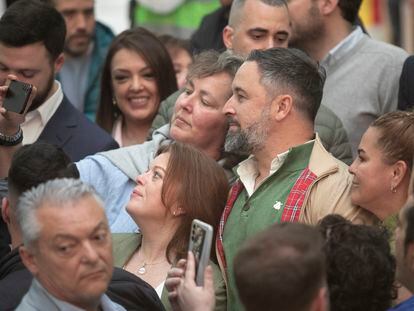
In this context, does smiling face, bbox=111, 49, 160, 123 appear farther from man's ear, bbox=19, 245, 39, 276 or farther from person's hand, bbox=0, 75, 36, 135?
man's ear, bbox=19, 245, 39, 276

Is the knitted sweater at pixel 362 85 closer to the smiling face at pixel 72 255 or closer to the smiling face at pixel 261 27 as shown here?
the smiling face at pixel 261 27

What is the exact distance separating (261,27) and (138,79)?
0.95 meters

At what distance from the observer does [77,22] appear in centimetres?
885

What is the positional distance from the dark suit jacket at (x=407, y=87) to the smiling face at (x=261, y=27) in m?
0.72

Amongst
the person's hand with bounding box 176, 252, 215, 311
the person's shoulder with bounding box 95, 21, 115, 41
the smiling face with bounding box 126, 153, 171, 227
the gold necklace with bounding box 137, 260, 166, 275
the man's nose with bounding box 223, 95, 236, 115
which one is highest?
the man's nose with bounding box 223, 95, 236, 115

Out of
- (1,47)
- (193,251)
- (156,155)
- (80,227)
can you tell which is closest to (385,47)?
(156,155)

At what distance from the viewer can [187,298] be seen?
4824 millimetres

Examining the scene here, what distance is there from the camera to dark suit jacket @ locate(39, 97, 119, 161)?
22.8 feet

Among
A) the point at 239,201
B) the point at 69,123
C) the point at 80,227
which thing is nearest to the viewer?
the point at 80,227

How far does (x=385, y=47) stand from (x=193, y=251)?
2680 millimetres

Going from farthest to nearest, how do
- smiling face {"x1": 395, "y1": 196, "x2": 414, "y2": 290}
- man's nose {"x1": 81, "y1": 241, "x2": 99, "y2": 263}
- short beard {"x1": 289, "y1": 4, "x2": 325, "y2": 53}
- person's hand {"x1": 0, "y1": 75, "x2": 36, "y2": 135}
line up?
short beard {"x1": 289, "y1": 4, "x2": 325, "y2": 53}, person's hand {"x1": 0, "y1": 75, "x2": 36, "y2": 135}, smiling face {"x1": 395, "y1": 196, "x2": 414, "y2": 290}, man's nose {"x1": 81, "y1": 241, "x2": 99, "y2": 263}

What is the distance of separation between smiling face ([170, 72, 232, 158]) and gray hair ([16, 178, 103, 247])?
1969 mm

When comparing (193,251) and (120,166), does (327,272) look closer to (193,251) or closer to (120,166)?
(193,251)

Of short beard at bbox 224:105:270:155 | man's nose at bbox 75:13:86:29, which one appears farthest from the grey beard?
man's nose at bbox 75:13:86:29
